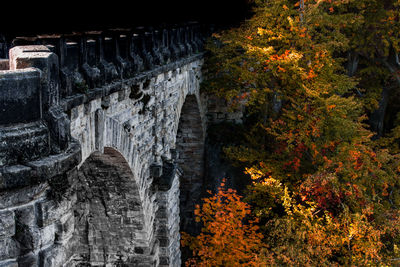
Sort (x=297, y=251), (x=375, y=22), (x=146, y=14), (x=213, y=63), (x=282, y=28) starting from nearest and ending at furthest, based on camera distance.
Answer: (x=297, y=251)
(x=282, y=28)
(x=146, y=14)
(x=213, y=63)
(x=375, y=22)

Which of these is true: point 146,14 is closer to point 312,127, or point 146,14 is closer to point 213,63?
point 213,63

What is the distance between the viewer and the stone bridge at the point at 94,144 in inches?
109

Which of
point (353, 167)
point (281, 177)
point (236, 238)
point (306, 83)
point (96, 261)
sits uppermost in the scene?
point (306, 83)

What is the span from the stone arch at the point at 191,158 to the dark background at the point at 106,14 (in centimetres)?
388

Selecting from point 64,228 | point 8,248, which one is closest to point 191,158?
point 64,228

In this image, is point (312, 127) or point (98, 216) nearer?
point (98, 216)

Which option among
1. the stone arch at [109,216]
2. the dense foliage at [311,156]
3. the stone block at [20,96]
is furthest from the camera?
the dense foliage at [311,156]

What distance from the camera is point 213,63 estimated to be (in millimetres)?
13945

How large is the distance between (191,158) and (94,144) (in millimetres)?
10805

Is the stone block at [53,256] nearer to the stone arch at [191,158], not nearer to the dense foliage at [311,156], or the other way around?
the dense foliage at [311,156]

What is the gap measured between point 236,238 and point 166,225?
3193 mm

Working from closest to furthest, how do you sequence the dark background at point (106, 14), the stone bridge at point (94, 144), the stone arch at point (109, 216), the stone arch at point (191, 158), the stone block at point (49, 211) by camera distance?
the stone bridge at point (94, 144) < the stone block at point (49, 211) < the stone arch at point (109, 216) < the dark background at point (106, 14) < the stone arch at point (191, 158)

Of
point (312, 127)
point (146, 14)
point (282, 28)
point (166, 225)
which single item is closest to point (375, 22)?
point (282, 28)

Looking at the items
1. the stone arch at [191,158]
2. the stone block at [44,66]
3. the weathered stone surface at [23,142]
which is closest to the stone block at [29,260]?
the weathered stone surface at [23,142]
